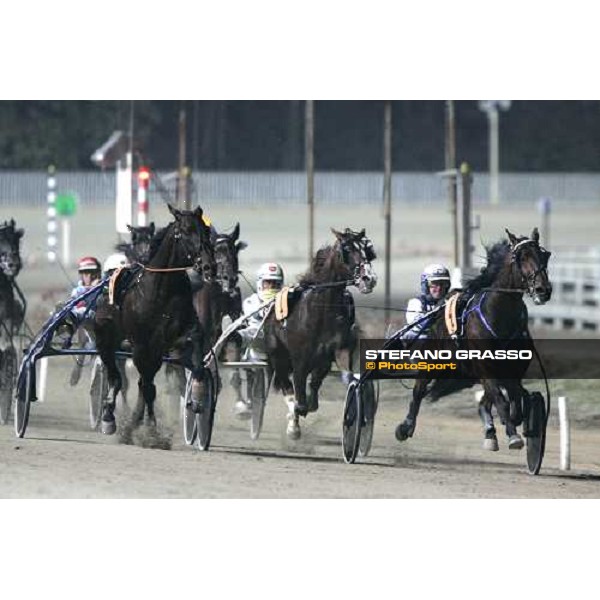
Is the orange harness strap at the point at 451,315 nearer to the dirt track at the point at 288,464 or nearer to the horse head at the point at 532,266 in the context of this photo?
the horse head at the point at 532,266

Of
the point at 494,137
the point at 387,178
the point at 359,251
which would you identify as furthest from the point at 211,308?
the point at 494,137

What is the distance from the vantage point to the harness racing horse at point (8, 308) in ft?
53.0

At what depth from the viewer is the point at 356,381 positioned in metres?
14.0

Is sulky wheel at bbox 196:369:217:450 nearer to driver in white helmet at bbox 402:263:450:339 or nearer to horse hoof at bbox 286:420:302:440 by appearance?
horse hoof at bbox 286:420:302:440

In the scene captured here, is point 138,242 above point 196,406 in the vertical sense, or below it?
above

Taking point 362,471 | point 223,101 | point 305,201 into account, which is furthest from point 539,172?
point 362,471

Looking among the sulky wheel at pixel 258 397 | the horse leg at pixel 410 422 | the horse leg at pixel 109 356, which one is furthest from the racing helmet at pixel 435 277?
the horse leg at pixel 109 356

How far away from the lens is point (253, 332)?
1508cm

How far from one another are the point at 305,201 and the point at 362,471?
3.89 meters

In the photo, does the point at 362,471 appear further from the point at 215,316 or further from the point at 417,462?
the point at 215,316

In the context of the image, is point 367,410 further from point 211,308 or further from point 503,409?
point 211,308

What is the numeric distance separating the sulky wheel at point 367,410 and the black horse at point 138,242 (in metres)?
1.92

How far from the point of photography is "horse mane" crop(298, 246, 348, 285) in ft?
47.6

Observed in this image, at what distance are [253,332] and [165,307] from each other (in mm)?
897
